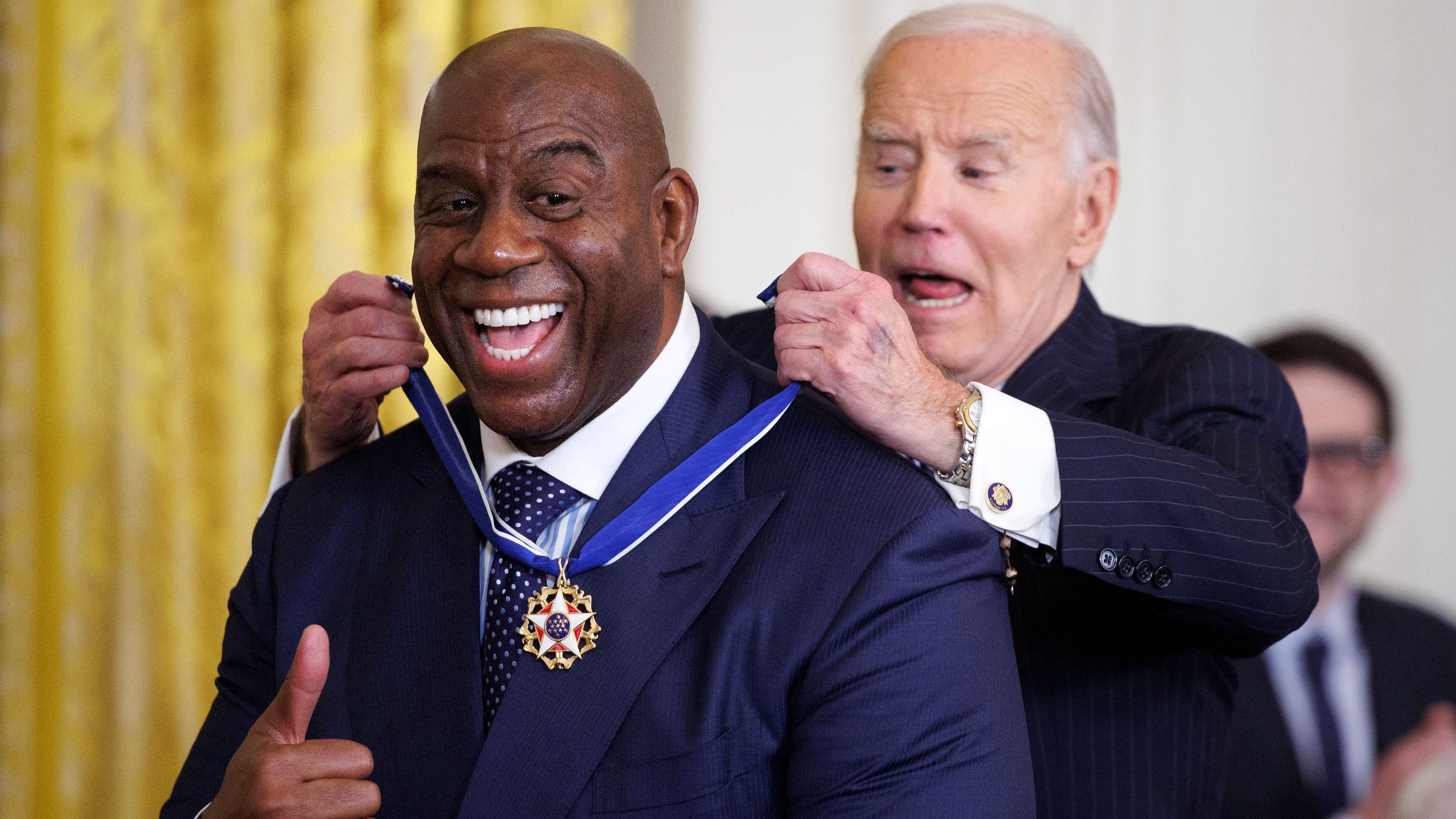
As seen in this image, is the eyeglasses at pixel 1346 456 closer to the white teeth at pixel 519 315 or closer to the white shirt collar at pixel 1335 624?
the white shirt collar at pixel 1335 624

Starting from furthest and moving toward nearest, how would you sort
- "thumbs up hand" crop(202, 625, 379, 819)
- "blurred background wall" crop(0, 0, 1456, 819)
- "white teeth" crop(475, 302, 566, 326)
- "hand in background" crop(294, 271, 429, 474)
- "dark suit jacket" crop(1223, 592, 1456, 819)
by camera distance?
"dark suit jacket" crop(1223, 592, 1456, 819)
"blurred background wall" crop(0, 0, 1456, 819)
"hand in background" crop(294, 271, 429, 474)
"white teeth" crop(475, 302, 566, 326)
"thumbs up hand" crop(202, 625, 379, 819)

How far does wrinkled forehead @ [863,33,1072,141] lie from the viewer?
202 cm

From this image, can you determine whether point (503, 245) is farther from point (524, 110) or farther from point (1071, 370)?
point (1071, 370)

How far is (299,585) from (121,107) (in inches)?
75.8

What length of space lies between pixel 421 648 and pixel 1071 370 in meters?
1.05

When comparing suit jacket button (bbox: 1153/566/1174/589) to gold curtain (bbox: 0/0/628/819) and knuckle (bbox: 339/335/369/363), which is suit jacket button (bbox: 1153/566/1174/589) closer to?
knuckle (bbox: 339/335/369/363)

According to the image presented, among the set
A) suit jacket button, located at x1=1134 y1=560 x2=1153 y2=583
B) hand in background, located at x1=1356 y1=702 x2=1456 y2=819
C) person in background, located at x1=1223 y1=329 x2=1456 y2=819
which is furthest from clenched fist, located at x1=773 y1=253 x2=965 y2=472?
hand in background, located at x1=1356 y1=702 x2=1456 y2=819

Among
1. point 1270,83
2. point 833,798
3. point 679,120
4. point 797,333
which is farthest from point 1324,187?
point 833,798

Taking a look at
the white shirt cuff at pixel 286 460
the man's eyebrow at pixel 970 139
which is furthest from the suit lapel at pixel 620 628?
the man's eyebrow at pixel 970 139

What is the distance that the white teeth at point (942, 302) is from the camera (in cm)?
205

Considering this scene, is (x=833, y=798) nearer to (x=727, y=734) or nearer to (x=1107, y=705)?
(x=727, y=734)

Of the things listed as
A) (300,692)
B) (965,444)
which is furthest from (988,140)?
(300,692)

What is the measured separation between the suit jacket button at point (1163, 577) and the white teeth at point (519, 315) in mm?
744

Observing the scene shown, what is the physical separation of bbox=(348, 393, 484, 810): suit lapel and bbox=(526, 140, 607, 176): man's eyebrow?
17.0 inches
